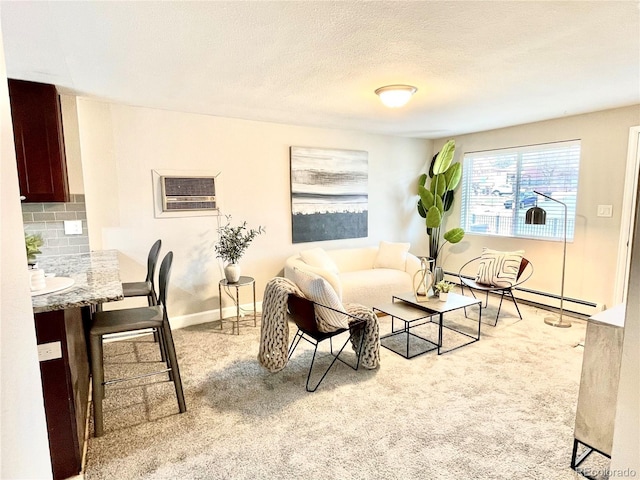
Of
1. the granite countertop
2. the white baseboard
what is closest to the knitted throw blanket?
the granite countertop

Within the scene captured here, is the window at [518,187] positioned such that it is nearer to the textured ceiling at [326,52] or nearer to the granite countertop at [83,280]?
the textured ceiling at [326,52]

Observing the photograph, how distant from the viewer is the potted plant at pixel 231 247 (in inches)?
144

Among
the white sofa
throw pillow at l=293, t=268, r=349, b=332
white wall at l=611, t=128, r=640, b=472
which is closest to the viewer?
white wall at l=611, t=128, r=640, b=472

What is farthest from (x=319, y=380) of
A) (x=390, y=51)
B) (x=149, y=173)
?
(x=149, y=173)

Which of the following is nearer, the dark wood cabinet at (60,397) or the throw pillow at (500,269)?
the dark wood cabinet at (60,397)

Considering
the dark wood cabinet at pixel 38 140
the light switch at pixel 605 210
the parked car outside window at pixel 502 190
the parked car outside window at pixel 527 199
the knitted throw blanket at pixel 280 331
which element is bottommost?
the knitted throw blanket at pixel 280 331

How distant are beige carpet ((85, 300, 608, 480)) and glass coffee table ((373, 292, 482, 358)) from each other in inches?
6.6

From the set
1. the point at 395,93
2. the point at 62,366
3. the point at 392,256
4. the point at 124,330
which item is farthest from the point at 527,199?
the point at 62,366

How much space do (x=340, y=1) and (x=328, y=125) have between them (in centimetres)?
279

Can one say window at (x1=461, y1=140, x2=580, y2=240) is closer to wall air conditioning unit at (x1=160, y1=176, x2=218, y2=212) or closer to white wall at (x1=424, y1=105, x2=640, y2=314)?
white wall at (x1=424, y1=105, x2=640, y2=314)

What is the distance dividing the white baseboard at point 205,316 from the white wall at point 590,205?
11.7 feet

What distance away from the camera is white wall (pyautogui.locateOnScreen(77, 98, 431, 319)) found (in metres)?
3.32

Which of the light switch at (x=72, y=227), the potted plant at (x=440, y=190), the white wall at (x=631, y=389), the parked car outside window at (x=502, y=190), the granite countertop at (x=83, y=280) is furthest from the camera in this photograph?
the potted plant at (x=440, y=190)

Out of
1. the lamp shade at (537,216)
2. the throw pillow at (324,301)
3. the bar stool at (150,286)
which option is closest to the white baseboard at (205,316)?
the bar stool at (150,286)
